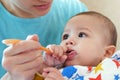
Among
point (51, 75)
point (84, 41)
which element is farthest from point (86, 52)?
point (51, 75)

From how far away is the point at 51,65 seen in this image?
0.94 meters

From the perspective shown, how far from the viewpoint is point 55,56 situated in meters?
0.92

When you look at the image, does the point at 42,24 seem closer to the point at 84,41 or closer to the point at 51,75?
the point at 84,41

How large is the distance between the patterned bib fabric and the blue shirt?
0.98ft

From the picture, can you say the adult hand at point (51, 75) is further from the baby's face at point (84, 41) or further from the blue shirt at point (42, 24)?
the blue shirt at point (42, 24)

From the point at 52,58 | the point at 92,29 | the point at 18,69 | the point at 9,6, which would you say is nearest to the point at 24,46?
the point at 18,69

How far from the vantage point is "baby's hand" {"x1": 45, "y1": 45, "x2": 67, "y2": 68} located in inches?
35.9

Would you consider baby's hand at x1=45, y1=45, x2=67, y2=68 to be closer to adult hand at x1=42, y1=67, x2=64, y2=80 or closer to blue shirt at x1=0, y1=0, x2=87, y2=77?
adult hand at x1=42, y1=67, x2=64, y2=80

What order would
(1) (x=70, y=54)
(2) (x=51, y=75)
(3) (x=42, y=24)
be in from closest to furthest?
(2) (x=51, y=75), (1) (x=70, y=54), (3) (x=42, y=24)

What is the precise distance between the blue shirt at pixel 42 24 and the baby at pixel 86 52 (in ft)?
0.55

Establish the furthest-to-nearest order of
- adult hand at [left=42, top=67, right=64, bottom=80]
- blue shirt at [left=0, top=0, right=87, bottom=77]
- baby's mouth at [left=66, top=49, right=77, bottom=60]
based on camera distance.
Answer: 1. blue shirt at [left=0, top=0, right=87, bottom=77]
2. baby's mouth at [left=66, top=49, right=77, bottom=60]
3. adult hand at [left=42, top=67, right=64, bottom=80]

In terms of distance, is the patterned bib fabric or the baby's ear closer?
the patterned bib fabric

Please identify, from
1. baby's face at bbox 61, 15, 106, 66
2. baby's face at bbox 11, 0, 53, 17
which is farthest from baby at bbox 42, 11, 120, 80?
baby's face at bbox 11, 0, 53, 17

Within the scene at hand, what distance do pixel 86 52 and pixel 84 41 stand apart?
42mm
